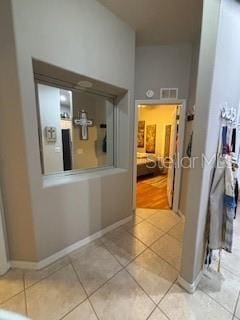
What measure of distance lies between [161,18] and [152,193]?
333 cm

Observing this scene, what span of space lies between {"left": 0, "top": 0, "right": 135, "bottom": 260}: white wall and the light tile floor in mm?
276

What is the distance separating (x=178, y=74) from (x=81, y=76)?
66.5 inches

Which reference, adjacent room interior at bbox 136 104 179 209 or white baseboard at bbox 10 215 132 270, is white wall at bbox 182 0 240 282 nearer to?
white baseboard at bbox 10 215 132 270

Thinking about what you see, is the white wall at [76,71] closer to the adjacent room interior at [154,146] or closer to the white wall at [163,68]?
the white wall at [163,68]

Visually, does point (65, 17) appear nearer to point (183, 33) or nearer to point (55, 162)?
point (55, 162)

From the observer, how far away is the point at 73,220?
2.08 m

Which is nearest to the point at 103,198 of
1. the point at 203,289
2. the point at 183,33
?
the point at 203,289

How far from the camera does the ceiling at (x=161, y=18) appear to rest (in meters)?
1.93

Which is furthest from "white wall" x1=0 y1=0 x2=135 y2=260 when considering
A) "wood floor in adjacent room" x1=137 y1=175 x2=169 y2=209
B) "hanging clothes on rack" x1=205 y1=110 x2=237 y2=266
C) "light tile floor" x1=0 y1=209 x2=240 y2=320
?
"hanging clothes on rack" x1=205 y1=110 x2=237 y2=266

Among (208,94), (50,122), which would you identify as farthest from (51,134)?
(208,94)

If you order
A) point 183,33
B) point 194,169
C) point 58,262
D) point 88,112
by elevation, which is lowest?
point 58,262

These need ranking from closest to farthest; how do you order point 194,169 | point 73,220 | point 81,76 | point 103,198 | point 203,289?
1. point 194,169
2. point 203,289
3. point 81,76
4. point 73,220
5. point 103,198

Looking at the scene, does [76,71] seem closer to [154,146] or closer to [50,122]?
[50,122]

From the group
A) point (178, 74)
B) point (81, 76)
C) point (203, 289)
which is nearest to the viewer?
point (203, 289)
